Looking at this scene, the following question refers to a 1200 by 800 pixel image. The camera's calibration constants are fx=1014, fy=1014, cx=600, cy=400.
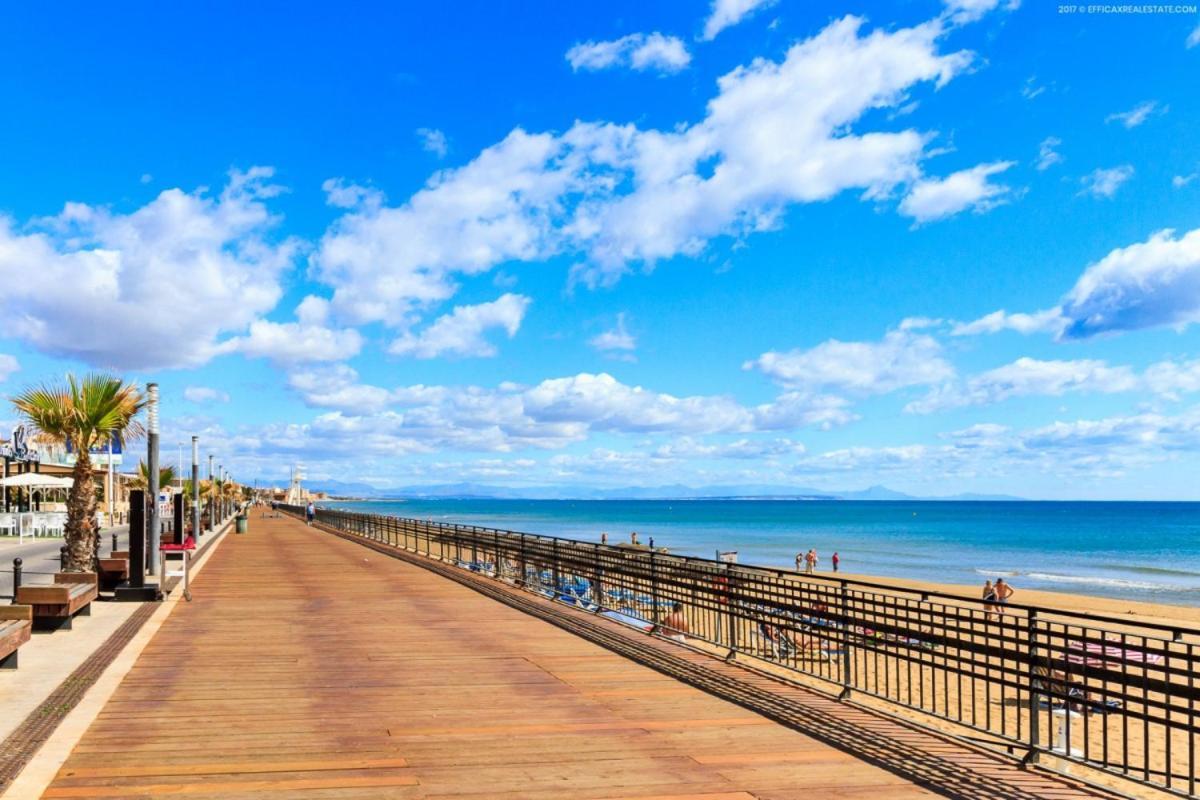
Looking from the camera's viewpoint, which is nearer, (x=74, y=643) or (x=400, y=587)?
(x=74, y=643)

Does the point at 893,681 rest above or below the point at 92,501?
below

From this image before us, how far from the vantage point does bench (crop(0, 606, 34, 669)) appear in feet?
31.7

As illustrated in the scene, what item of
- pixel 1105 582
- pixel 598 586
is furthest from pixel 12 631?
pixel 1105 582

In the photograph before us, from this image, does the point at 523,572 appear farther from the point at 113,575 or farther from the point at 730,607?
the point at 730,607

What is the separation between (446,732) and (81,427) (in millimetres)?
14968

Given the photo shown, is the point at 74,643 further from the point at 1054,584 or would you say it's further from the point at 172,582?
the point at 1054,584

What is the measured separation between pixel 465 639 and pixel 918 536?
361ft

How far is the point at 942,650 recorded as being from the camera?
1728 centimetres

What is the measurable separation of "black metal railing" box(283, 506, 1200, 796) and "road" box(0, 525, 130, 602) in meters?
9.80

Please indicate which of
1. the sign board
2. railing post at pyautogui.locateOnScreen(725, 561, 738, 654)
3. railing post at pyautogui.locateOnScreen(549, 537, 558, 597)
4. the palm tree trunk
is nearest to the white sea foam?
railing post at pyautogui.locateOnScreen(549, 537, 558, 597)

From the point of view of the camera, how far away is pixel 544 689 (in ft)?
31.9

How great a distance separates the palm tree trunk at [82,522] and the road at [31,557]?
1233mm

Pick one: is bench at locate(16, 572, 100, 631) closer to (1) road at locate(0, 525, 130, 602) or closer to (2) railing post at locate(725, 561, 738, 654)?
(1) road at locate(0, 525, 130, 602)

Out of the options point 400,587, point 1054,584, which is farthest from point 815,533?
point 400,587
